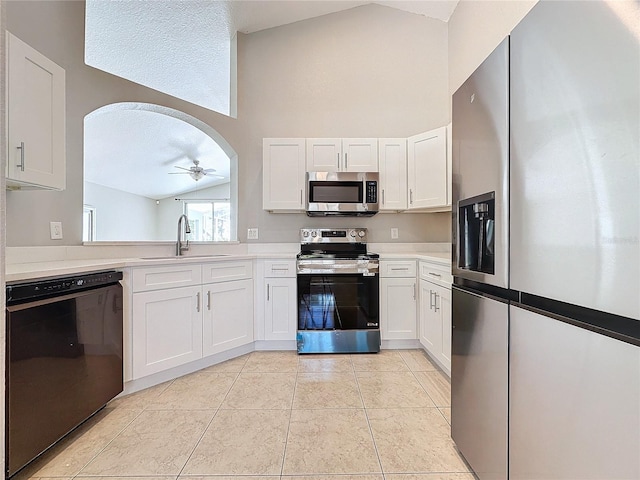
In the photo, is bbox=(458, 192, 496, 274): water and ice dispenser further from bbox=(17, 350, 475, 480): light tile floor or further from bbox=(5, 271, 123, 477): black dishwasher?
bbox=(5, 271, 123, 477): black dishwasher

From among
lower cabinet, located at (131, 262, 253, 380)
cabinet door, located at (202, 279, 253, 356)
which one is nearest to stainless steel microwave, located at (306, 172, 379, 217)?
lower cabinet, located at (131, 262, 253, 380)

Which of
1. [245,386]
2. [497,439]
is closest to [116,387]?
[245,386]

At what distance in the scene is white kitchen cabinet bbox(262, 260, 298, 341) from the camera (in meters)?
2.88

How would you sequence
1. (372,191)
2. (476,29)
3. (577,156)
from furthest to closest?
(372,191) < (476,29) < (577,156)

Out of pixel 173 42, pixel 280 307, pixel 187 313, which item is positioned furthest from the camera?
pixel 173 42

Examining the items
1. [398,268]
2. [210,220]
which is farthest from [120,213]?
[398,268]

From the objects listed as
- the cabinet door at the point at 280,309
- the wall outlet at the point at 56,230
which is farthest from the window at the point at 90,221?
the cabinet door at the point at 280,309

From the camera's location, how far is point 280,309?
9.46 feet

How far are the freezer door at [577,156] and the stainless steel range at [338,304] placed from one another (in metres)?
1.84

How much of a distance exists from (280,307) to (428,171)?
1.87 meters

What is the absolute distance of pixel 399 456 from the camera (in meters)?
1.49

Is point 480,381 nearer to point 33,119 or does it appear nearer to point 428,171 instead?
point 428,171

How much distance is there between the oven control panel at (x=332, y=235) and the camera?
323 centimetres

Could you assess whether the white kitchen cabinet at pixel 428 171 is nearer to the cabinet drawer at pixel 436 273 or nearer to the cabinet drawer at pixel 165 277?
the cabinet drawer at pixel 436 273
